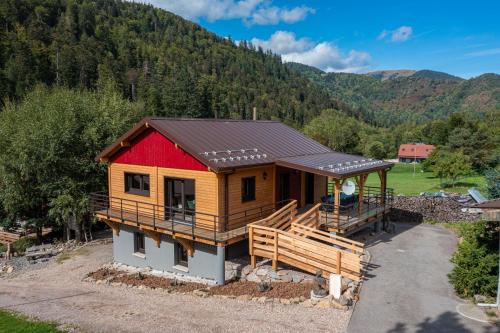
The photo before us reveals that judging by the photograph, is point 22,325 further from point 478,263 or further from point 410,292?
point 478,263

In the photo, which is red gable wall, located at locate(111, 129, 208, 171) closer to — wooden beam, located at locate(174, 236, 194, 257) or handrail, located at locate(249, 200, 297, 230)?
wooden beam, located at locate(174, 236, 194, 257)

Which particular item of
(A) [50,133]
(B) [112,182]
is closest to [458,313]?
(B) [112,182]

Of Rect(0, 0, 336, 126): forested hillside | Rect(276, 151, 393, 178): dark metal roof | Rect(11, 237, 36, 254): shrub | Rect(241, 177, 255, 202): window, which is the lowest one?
Rect(11, 237, 36, 254): shrub

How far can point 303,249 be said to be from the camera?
50.0 feet

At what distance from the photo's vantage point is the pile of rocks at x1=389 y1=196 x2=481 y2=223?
84.7 ft

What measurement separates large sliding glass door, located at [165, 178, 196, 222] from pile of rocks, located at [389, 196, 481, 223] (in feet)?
50.2

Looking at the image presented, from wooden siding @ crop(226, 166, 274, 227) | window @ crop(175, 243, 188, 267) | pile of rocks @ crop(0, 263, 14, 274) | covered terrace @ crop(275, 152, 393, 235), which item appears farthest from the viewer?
pile of rocks @ crop(0, 263, 14, 274)

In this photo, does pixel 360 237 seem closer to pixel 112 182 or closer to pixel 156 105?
pixel 112 182

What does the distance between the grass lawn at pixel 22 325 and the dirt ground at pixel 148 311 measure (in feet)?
1.57

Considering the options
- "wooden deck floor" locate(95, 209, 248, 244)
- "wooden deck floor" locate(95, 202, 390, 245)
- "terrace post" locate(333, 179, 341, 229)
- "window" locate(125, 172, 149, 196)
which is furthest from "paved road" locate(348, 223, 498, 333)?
"window" locate(125, 172, 149, 196)

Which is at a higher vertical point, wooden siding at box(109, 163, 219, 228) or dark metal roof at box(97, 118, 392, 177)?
dark metal roof at box(97, 118, 392, 177)

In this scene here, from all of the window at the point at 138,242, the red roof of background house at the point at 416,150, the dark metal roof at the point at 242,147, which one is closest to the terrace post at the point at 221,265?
the dark metal roof at the point at 242,147

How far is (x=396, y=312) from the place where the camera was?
12.5 metres

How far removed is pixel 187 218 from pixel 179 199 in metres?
0.99
